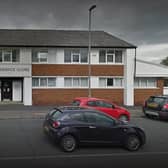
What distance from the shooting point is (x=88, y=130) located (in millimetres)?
11055

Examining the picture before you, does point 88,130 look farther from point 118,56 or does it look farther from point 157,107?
point 118,56

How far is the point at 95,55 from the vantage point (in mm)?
31078

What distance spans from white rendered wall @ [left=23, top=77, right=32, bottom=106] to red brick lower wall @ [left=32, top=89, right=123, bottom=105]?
17.8 inches

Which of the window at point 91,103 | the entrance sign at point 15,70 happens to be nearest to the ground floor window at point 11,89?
the entrance sign at point 15,70

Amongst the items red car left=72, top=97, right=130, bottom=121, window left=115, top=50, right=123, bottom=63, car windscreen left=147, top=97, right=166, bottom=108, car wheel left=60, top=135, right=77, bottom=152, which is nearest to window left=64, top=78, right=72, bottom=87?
window left=115, top=50, right=123, bottom=63

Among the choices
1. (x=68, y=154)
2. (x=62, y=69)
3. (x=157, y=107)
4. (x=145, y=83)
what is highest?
(x=62, y=69)

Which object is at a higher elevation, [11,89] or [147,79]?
[147,79]

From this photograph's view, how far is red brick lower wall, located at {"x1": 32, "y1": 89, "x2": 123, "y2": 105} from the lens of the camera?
3009 centimetres

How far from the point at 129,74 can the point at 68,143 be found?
2117 cm

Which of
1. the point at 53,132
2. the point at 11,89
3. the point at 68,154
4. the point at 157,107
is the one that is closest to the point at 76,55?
the point at 11,89

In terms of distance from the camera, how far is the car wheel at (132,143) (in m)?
11.3

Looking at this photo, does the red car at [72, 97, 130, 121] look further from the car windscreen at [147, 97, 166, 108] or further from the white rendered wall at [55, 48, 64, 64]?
the white rendered wall at [55, 48, 64, 64]

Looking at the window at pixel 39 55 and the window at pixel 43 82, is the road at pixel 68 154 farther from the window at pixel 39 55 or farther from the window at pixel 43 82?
the window at pixel 39 55

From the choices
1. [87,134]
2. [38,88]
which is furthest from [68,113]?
[38,88]
